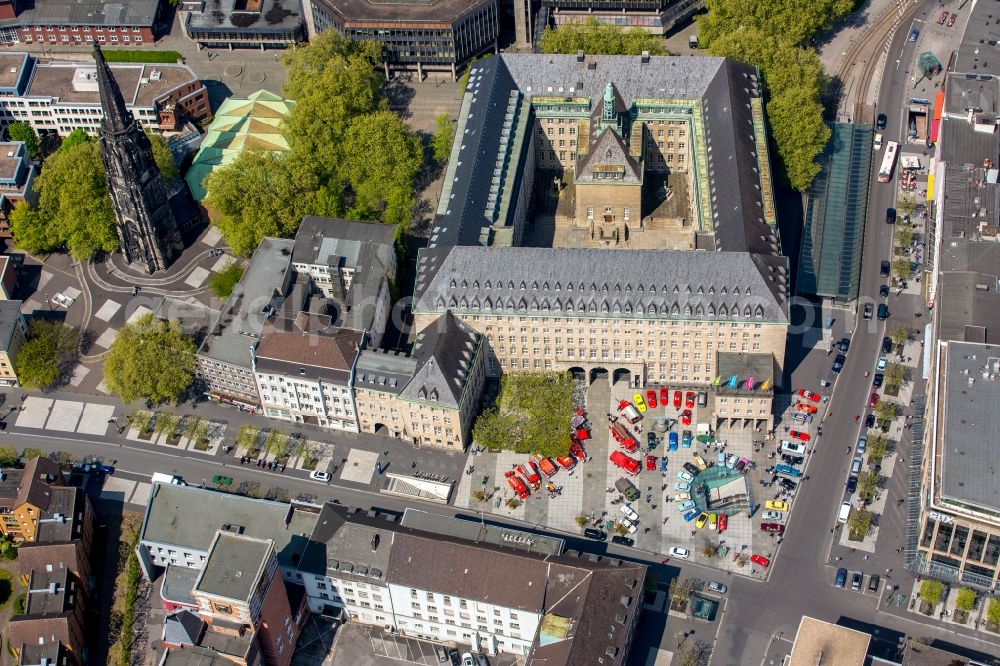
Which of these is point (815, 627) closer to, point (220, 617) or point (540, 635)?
point (540, 635)

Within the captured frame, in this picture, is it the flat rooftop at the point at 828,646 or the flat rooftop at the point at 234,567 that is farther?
the flat rooftop at the point at 828,646

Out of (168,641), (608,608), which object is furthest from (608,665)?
(168,641)

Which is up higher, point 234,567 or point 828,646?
point 828,646

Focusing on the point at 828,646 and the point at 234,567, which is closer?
the point at 234,567

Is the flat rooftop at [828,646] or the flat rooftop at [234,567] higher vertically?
the flat rooftop at [828,646]
